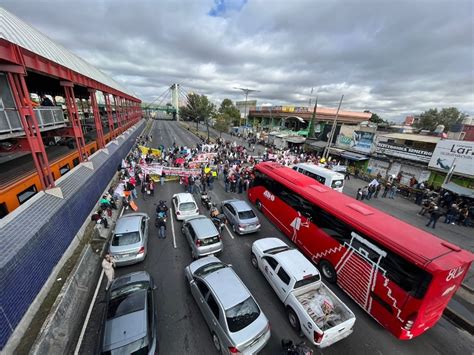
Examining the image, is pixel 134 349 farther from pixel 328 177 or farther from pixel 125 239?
pixel 328 177

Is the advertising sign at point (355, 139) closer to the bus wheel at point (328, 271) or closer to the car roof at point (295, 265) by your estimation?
the bus wheel at point (328, 271)

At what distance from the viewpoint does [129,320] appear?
550cm

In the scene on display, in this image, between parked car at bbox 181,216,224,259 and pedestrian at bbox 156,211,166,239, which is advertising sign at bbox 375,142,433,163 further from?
pedestrian at bbox 156,211,166,239

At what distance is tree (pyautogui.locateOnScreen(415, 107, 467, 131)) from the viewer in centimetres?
3973

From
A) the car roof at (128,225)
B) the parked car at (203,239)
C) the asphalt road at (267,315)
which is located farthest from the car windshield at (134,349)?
the car roof at (128,225)

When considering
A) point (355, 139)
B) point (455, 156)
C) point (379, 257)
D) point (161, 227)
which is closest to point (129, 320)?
point (161, 227)

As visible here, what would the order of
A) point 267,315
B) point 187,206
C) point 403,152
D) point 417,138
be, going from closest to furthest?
point 267,315 < point 187,206 < point 403,152 < point 417,138

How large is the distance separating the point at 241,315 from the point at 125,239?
6.34 m

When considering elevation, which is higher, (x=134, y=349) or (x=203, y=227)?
(x=203, y=227)

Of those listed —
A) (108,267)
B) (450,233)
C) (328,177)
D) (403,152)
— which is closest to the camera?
(108,267)

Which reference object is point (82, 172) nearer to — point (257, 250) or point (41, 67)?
point (41, 67)

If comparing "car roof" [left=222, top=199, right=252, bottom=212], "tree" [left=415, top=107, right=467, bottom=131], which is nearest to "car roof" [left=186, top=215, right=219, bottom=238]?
"car roof" [left=222, top=199, right=252, bottom=212]

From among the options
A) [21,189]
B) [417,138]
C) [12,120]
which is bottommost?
[21,189]

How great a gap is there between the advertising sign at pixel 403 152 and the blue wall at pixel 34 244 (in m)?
30.6
